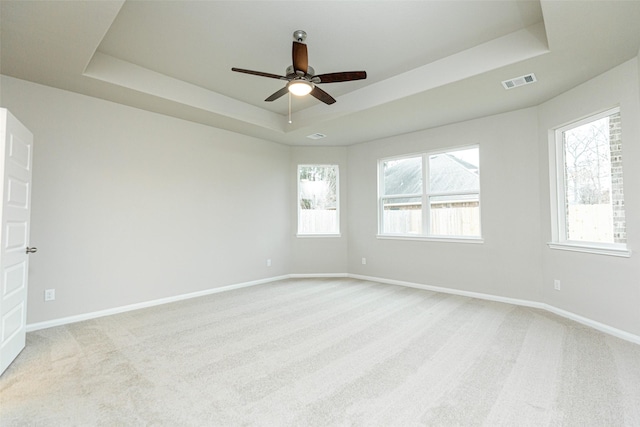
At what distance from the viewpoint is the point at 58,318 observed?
3.38 metres

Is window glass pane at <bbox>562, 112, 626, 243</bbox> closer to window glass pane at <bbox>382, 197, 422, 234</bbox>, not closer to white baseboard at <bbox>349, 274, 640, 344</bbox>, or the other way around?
white baseboard at <bbox>349, 274, 640, 344</bbox>

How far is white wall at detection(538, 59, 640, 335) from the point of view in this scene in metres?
2.88

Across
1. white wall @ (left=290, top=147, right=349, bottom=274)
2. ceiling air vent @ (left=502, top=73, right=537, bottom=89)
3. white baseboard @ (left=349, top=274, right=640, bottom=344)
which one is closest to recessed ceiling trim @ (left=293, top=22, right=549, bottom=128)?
ceiling air vent @ (left=502, top=73, right=537, bottom=89)

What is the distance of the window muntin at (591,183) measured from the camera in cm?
312

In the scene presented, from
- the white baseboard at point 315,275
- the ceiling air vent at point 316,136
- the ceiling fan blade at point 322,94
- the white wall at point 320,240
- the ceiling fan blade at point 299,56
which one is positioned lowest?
the white baseboard at point 315,275

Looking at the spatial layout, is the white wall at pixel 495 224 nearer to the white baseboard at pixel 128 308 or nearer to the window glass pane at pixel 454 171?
the window glass pane at pixel 454 171

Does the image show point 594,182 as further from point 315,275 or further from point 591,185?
point 315,275

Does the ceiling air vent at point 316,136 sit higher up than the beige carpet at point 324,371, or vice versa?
the ceiling air vent at point 316,136

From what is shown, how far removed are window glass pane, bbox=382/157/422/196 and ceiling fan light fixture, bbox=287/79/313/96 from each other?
3.05m

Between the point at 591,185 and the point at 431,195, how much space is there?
6.65ft

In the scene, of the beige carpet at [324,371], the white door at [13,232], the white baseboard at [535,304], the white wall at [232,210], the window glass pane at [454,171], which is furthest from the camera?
the window glass pane at [454,171]

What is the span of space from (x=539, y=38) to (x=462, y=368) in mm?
2962

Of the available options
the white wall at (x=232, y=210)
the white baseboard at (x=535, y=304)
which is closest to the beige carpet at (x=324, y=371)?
the white baseboard at (x=535, y=304)

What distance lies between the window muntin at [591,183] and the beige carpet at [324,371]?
104 cm
